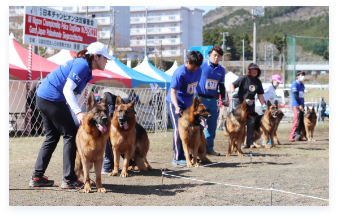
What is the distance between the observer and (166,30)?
102 ft

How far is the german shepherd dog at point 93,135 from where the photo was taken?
347cm

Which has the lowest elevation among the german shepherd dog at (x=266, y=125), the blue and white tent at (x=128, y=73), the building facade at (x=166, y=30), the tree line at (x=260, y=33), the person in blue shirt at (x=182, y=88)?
the german shepherd dog at (x=266, y=125)

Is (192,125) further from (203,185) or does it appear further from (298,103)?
(298,103)

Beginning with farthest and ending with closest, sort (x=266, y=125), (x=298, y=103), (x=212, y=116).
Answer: (x=298, y=103), (x=266, y=125), (x=212, y=116)

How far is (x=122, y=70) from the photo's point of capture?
13.4m

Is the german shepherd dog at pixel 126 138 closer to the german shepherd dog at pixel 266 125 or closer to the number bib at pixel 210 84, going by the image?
the number bib at pixel 210 84

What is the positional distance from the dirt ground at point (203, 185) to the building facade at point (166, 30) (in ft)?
62.0

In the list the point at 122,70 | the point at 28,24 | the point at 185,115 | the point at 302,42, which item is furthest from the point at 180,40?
the point at 185,115

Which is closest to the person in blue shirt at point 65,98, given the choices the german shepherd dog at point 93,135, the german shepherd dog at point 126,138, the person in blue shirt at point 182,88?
the german shepherd dog at point 93,135

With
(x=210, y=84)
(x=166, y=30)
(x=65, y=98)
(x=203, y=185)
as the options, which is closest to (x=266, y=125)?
(x=210, y=84)

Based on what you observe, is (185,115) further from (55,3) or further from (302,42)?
(302,42)

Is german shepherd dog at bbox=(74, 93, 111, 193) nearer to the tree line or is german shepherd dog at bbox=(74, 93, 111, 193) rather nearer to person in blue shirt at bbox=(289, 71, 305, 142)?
person in blue shirt at bbox=(289, 71, 305, 142)

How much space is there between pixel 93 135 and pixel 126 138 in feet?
3.71

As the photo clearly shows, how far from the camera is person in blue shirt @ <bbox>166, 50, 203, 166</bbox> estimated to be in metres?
5.29
